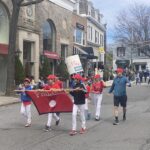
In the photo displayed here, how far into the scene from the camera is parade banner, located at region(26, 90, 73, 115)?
Answer: 49.1 ft

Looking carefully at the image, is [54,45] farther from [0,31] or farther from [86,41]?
[86,41]

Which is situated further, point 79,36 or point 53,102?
point 79,36

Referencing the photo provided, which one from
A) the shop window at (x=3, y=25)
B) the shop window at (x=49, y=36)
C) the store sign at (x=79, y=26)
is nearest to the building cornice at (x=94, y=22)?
the store sign at (x=79, y=26)

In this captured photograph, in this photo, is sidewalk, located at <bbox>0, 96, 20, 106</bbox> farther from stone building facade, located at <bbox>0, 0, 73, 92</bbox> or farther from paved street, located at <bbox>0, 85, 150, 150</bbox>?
paved street, located at <bbox>0, 85, 150, 150</bbox>

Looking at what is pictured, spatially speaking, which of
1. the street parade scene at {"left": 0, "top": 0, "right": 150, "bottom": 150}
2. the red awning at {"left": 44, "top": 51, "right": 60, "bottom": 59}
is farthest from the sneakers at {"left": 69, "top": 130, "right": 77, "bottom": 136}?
the red awning at {"left": 44, "top": 51, "right": 60, "bottom": 59}

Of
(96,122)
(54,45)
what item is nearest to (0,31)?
(54,45)

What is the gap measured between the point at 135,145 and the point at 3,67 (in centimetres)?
2353

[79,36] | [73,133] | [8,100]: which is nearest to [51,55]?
[79,36]

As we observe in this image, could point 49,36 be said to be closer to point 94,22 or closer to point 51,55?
point 51,55

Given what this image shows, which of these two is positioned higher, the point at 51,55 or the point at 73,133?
the point at 51,55

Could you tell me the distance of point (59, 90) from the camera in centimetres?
1493

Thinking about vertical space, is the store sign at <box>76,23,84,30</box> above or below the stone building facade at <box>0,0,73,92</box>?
above

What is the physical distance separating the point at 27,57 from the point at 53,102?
2270 centimetres

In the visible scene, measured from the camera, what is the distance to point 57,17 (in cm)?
4319
